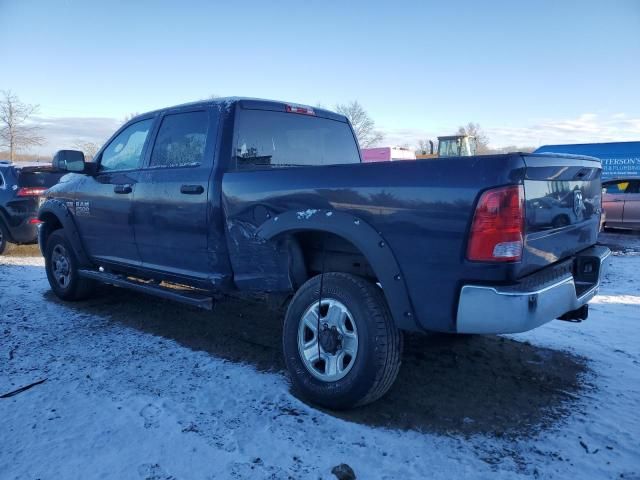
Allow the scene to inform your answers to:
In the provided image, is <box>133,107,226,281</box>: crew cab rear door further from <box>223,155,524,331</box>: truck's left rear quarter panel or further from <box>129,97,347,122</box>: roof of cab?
<box>223,155,524,331</box>: truck's left rear quarter panel

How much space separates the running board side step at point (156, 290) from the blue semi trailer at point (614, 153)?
58.3ft

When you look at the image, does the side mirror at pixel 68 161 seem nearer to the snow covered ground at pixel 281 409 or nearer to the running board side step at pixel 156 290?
the running board side step at pixel 156 290

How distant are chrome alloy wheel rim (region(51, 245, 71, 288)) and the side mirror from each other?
112 cm

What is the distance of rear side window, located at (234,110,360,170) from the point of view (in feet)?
13.0

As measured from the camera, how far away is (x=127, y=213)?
15.1 feet

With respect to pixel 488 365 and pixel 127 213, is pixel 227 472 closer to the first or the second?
pixel 488 365

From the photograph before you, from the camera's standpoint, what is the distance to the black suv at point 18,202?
8852 millimetres

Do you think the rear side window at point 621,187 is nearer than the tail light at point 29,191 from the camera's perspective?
No

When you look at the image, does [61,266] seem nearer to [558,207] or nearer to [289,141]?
[289,141]

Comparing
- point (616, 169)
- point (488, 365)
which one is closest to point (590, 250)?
point (488, 365)

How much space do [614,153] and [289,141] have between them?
62.6ft

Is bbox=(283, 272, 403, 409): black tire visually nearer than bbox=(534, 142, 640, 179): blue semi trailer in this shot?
Yes

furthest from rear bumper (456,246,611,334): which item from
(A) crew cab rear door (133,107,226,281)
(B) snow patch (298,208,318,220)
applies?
(A) crew cab rear door (133,107,226,281)

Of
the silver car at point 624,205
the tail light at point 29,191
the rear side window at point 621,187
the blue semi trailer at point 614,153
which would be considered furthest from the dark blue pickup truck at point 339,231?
the blue semi trailer at point 614,153
